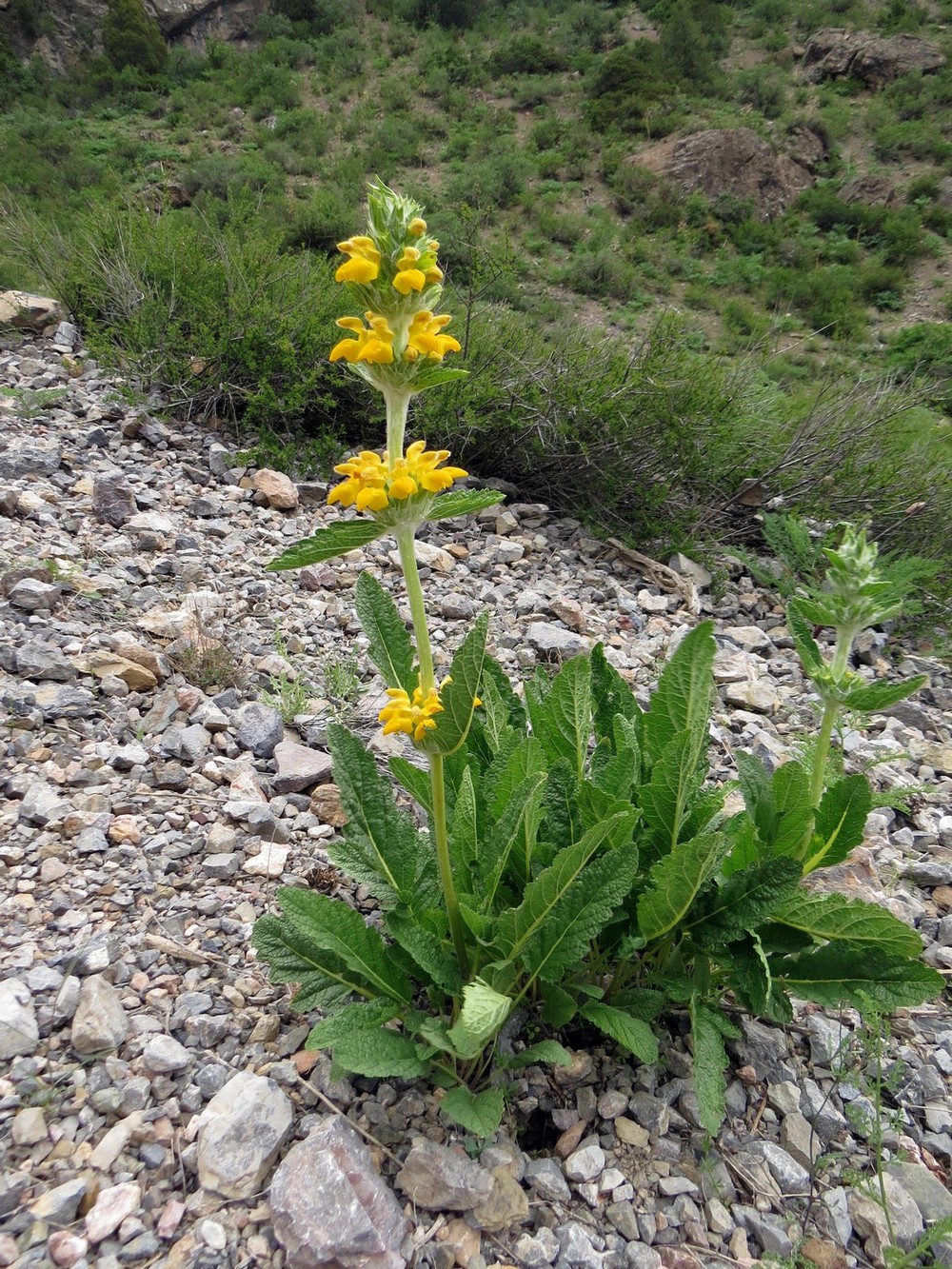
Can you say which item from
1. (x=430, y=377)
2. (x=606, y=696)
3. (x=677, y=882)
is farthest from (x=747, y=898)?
(x=430, y=377)

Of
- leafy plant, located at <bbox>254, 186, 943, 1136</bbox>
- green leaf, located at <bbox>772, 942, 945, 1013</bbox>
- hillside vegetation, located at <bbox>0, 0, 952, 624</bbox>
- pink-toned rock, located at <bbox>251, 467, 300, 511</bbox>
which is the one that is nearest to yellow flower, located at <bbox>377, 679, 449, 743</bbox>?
leafy plant, located at <bbox>254, 186, 943, 1136</bbox>

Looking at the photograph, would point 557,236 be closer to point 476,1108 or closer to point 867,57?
point 867,57

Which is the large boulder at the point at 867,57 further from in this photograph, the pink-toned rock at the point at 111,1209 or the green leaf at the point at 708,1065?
the pink-toned rock at the point at 111,1209

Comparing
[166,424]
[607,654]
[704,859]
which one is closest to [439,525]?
[607,654]

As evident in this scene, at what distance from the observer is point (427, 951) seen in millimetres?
1451

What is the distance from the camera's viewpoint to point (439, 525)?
13.5ft

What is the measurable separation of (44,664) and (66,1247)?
1.76 meters

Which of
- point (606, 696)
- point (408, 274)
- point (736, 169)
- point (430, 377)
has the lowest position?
point (606, 696)

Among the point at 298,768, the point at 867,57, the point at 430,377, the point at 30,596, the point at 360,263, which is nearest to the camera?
the point at 360,263

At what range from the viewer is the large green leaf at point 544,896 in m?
1.32

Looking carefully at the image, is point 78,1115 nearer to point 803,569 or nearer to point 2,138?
point 803,569

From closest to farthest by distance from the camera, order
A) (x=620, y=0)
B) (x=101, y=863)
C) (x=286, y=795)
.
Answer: (x=101, y=863), (x=286, y=795), (x=620, y=0)

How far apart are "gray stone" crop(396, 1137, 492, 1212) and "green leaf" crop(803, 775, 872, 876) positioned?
3.00ft

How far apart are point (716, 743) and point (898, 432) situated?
3431mm
